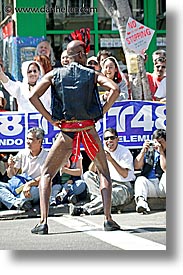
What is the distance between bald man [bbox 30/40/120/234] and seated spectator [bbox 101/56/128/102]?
485 millimetres

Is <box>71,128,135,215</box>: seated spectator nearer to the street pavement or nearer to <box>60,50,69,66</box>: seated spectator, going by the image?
the street pavement

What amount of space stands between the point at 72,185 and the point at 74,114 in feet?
3.18

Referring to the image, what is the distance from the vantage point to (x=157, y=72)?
21.2 ft

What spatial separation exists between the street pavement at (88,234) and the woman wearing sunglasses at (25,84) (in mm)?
932

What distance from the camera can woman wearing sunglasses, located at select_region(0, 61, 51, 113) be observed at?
635 centimetres

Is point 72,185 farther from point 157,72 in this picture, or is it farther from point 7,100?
point 157,72

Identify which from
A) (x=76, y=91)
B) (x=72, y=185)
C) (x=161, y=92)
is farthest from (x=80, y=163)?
(x=161, y=92)

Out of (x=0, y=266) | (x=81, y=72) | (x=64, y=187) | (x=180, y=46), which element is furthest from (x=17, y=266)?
(x=180, y=46)

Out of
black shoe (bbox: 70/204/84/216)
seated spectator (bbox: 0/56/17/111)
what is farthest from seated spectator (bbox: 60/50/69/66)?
black shoe (bbox: 70/204/84/216)

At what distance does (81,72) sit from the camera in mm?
5738

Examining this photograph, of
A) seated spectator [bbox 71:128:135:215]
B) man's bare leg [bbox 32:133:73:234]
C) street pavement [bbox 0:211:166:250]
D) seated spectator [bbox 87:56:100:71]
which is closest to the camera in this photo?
street pavement [bbox 0:211:166:250]

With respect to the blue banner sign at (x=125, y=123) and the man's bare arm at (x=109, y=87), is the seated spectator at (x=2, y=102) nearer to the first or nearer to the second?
Answer: the blue banner sign at (x=125, y=123)

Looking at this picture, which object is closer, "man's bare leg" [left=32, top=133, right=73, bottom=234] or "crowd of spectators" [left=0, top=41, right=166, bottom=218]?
"man's bare leg" [left=32, top=133, right=73, bottom=234]
